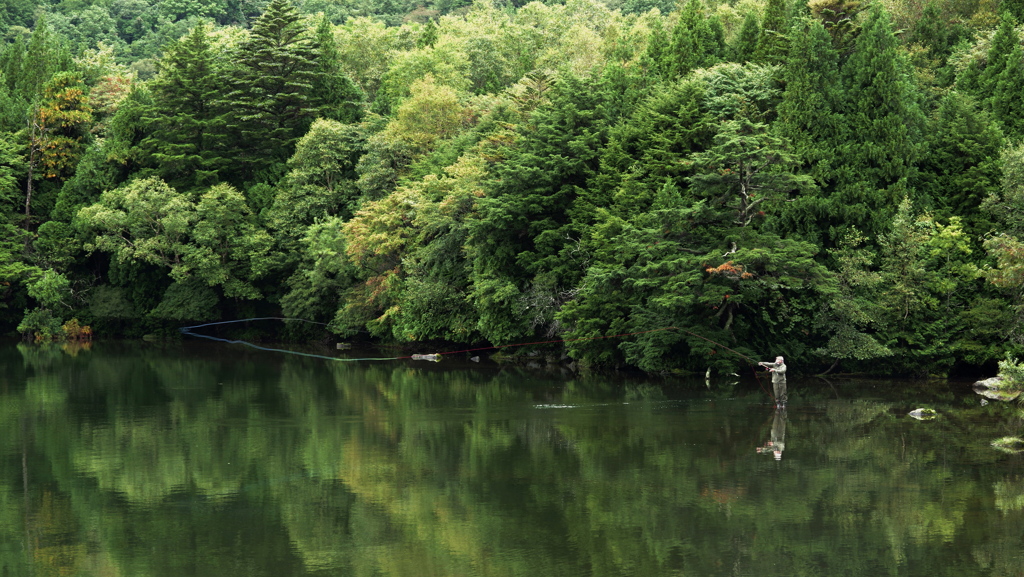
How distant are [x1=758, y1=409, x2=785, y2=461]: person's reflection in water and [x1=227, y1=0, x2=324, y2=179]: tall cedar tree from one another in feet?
119

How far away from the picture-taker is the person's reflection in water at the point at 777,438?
2109 cm

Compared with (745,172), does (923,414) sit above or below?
below

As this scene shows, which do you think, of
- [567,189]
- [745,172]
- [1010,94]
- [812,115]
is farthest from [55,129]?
[1010,94]

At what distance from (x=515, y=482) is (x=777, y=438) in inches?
255

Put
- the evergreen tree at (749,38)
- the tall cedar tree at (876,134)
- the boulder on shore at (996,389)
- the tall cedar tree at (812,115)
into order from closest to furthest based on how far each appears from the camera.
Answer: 1. the boulder on shore at (996,389)
2. the tall cedar tree at (876,134)
3. the tall cedar tree at (812,115)
4. the evergreen tree at (749,38)

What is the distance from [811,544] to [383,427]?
12.5 meters

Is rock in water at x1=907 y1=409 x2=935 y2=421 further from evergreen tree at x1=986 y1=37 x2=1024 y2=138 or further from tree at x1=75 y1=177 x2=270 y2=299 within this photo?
tree at x1=75 y1=177 x2=270 y2=299

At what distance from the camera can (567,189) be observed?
37.7 m

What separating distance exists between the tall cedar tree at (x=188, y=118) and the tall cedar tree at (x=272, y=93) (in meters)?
1.18

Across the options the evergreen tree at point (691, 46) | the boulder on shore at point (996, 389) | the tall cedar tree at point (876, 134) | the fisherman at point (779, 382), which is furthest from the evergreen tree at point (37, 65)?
the boulder on shore at point (996, 389)

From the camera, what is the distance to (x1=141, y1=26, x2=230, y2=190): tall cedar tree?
180ft

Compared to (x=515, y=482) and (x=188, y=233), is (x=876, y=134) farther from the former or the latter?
(x=188, y=233)

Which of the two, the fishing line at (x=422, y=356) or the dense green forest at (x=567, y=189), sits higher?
the dense green forest at (x=567, y=189)

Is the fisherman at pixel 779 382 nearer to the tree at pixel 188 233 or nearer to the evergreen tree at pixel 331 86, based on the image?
the tree at pixel 188 233
